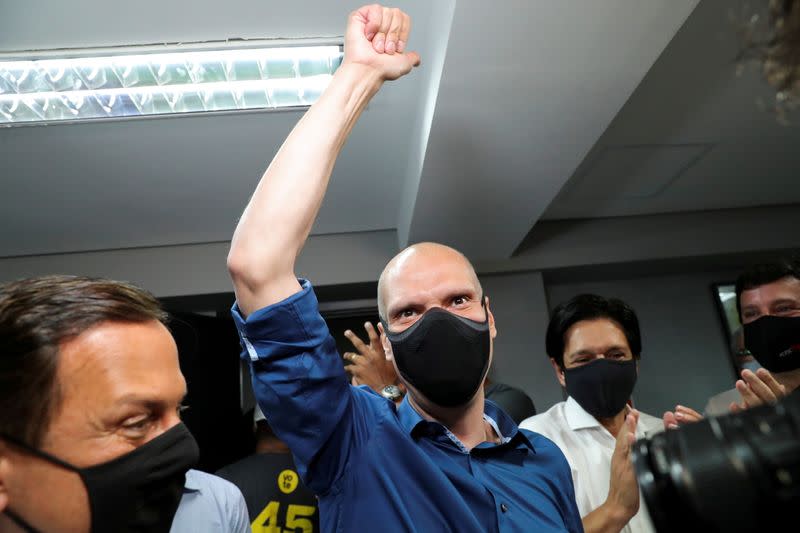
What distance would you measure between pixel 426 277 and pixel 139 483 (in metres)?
0.67

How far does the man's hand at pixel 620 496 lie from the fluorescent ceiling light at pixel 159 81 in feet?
5.97

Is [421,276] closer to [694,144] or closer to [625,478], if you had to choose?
[625,478]

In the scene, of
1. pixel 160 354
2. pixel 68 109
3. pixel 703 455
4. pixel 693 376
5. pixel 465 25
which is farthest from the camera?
pixel 693 376

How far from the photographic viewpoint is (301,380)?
0.91 metres

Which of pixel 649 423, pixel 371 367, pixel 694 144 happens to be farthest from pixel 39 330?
pixel 694 144

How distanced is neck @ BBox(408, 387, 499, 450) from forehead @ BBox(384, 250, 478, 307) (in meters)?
0.23

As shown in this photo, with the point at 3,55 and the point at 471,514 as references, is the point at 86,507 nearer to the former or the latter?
the point at 471,514

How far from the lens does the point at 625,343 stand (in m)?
2.01

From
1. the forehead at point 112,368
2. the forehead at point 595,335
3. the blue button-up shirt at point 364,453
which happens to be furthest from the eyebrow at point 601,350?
the forehead at point 112,368

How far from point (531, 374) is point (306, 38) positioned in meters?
3.13

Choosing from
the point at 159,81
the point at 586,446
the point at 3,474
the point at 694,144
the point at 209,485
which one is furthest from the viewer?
the point at 694,144

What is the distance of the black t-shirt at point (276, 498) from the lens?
1998mm

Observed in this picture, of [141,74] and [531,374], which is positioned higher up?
[141,74]

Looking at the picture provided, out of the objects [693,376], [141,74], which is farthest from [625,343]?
[693,376]
